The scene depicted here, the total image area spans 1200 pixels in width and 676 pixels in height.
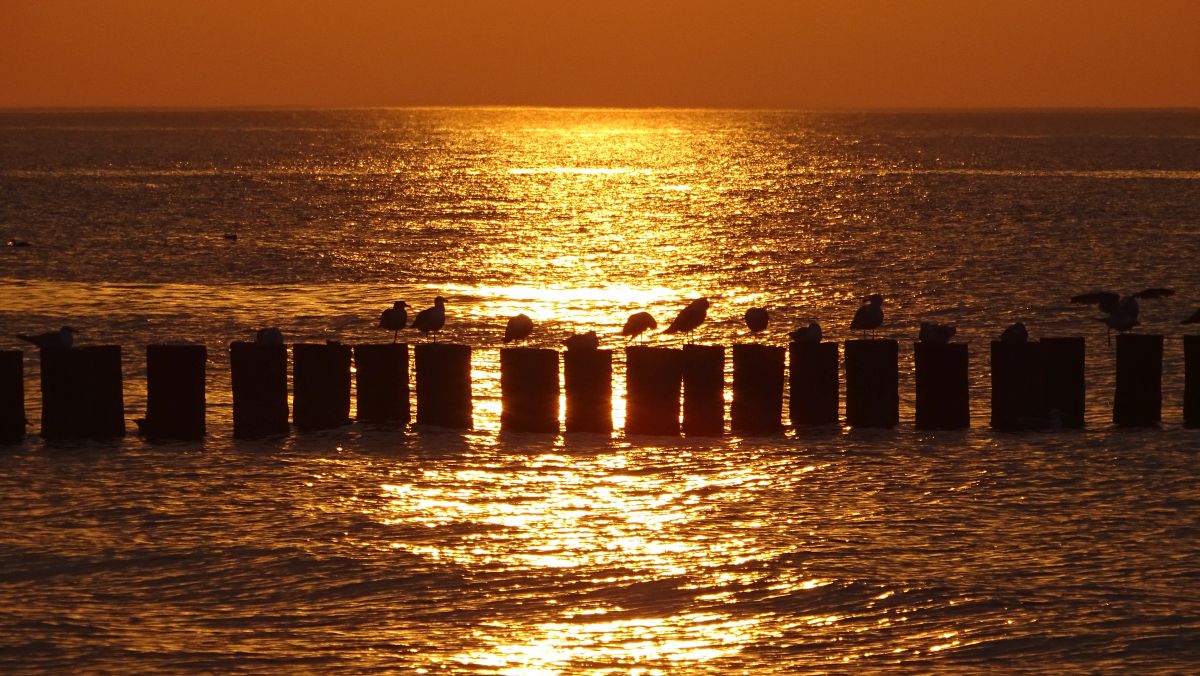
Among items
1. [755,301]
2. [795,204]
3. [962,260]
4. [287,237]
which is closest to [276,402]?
[755,301]

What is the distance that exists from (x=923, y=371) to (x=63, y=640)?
430 inches

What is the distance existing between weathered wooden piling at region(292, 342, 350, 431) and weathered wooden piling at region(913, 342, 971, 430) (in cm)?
672

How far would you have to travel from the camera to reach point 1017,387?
2055 cm

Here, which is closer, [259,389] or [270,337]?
[259,389]

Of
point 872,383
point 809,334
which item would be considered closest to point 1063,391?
point 872,383

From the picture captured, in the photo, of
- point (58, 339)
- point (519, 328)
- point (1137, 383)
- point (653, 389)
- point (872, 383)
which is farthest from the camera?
point (519, 328)

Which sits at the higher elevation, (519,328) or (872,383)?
(519,328)

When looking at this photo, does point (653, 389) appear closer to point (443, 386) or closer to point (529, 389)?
point (529, 389)

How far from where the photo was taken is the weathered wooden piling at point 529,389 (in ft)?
66.0

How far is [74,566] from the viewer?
49.6ft

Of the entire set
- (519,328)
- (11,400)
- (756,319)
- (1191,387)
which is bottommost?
(11,400)

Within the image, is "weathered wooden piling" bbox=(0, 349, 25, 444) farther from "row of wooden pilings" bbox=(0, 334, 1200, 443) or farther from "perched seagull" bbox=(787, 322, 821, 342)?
"perched seagull" bbox=(787, 322, 821, 342)

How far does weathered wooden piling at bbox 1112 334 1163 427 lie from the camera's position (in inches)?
802

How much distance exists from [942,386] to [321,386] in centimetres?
734
